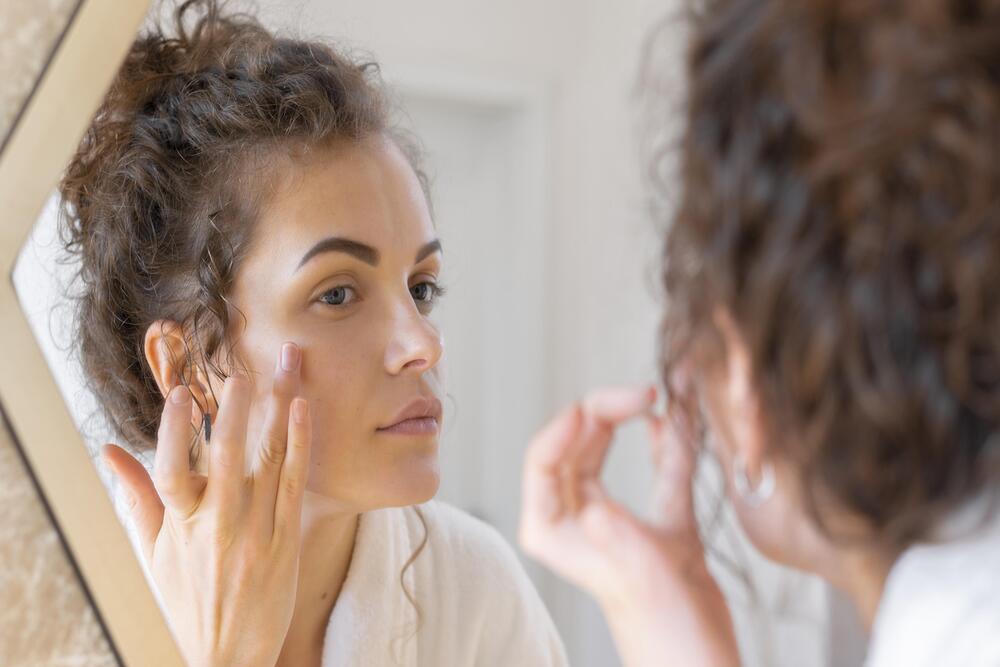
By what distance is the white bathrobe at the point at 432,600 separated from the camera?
489 millimetres

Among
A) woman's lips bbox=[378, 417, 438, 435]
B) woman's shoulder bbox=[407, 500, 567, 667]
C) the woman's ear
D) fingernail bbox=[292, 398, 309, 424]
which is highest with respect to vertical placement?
woman's lips bbox=[378, 417, 438, 435]

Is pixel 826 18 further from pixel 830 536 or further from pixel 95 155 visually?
pixel 95 155

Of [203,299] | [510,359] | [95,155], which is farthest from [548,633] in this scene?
[95,155]

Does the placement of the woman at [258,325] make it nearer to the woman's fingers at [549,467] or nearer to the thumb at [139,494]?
the thumb at [139,494]

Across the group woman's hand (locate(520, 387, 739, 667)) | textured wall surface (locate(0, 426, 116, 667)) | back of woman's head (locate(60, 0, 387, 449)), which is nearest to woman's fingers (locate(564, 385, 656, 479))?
woman's hand (locate(520, 387, 739, 667))

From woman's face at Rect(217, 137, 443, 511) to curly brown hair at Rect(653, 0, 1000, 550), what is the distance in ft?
0.70

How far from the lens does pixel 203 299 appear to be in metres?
0.51

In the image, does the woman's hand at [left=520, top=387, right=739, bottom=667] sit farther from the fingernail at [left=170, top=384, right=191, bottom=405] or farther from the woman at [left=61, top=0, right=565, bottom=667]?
the fingernail at [left=170, top=384, right=191, bottom=405]

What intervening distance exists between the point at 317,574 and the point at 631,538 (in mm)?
253

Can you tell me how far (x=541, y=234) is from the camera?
440 millimetres

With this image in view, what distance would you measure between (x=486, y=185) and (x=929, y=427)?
238 mm

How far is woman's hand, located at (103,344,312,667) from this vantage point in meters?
0.50

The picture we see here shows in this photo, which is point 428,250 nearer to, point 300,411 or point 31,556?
point 300,411

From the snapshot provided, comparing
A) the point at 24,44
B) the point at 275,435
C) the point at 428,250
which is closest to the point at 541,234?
the point at 428,250
